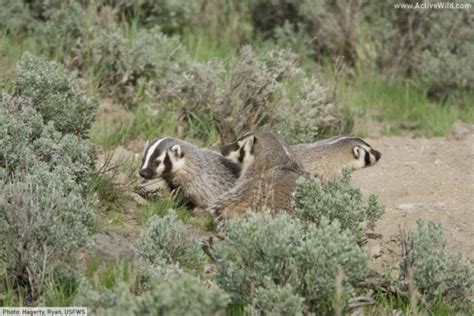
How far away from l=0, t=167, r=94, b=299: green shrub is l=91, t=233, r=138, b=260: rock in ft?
0.58

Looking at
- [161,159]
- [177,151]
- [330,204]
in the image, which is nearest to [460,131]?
[177,151]

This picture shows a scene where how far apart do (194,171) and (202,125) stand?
97 cm

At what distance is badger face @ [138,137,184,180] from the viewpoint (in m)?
6.13

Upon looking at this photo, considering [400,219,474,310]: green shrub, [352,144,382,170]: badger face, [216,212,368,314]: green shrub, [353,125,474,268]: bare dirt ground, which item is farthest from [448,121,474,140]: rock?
[216,212,368,314]: green shrub

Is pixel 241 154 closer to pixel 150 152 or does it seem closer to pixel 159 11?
pixel 150 152

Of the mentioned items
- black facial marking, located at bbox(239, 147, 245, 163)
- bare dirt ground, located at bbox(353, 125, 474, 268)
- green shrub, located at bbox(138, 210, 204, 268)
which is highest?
green shrub, located at bbox(138, 210, 204, 268)

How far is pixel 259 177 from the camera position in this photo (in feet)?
19.3

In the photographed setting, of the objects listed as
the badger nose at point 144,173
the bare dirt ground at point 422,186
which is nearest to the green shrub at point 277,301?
the bare dirt ground at point 422,186

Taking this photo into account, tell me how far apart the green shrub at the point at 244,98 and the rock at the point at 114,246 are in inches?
88.9

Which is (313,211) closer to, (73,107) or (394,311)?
(394,311)

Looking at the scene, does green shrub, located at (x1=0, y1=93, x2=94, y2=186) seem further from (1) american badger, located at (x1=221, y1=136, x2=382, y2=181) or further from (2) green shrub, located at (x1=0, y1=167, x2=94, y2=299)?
(1) american badger, located at (x1=221, y1=136, x2=382, y2=181)

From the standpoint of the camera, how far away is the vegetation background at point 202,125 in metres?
4.13

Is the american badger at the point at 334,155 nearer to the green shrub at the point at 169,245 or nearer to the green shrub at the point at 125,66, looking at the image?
the green shrub at the point at 125,66

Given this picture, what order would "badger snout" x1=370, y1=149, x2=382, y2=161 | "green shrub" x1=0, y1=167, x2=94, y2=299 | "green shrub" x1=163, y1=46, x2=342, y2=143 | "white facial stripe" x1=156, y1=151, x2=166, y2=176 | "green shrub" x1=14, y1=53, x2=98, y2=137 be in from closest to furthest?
1. "green shrub" x1=0, y1=167, x2=94, y2=299
2. "green shrub" x1=14, y1=53, x2=98, y2=137
3. "white facial stripe" x1=156, y1=151, x2=166, y2=176
4. "badger snout" x1=370, y1=149, x2=382, y2=161
5. "green shrub" x1=163, y1=46, x2=342, y2=143
